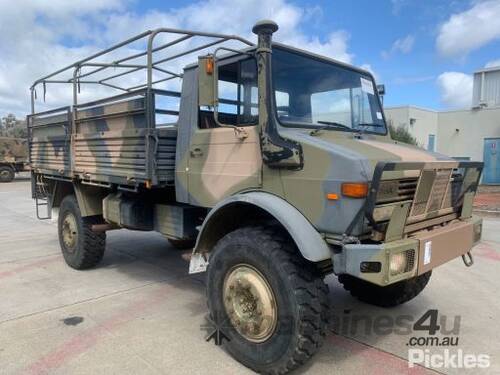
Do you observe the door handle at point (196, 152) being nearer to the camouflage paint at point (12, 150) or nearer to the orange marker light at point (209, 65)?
the orange marker light at point (209, 65)

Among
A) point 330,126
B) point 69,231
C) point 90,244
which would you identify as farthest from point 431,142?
point 330,126

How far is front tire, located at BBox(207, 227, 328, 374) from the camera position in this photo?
9.75ft

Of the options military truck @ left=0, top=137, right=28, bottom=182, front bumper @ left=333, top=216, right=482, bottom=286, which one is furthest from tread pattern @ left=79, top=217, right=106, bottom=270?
military truck @ left=0, top=137, right=28, bottom=182

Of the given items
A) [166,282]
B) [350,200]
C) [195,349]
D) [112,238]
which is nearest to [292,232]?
[350,200]

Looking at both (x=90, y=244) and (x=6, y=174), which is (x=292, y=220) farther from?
(x=6, y=174)

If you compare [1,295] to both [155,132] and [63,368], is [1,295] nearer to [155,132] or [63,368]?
[63,368]

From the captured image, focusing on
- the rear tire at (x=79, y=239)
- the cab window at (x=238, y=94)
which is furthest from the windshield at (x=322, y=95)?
the rear tire at (x=79, y=239)

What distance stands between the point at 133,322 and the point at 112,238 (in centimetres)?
433

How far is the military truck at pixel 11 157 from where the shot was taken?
25391mm

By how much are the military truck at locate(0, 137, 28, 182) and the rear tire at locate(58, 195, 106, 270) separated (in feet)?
70.9

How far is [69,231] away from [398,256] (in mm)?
4768

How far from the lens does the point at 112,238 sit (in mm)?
8203

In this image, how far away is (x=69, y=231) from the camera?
616 centimetres

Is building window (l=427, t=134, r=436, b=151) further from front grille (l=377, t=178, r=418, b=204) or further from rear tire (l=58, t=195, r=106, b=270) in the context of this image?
front grille (l=377, t=178, r=418, b=204)
